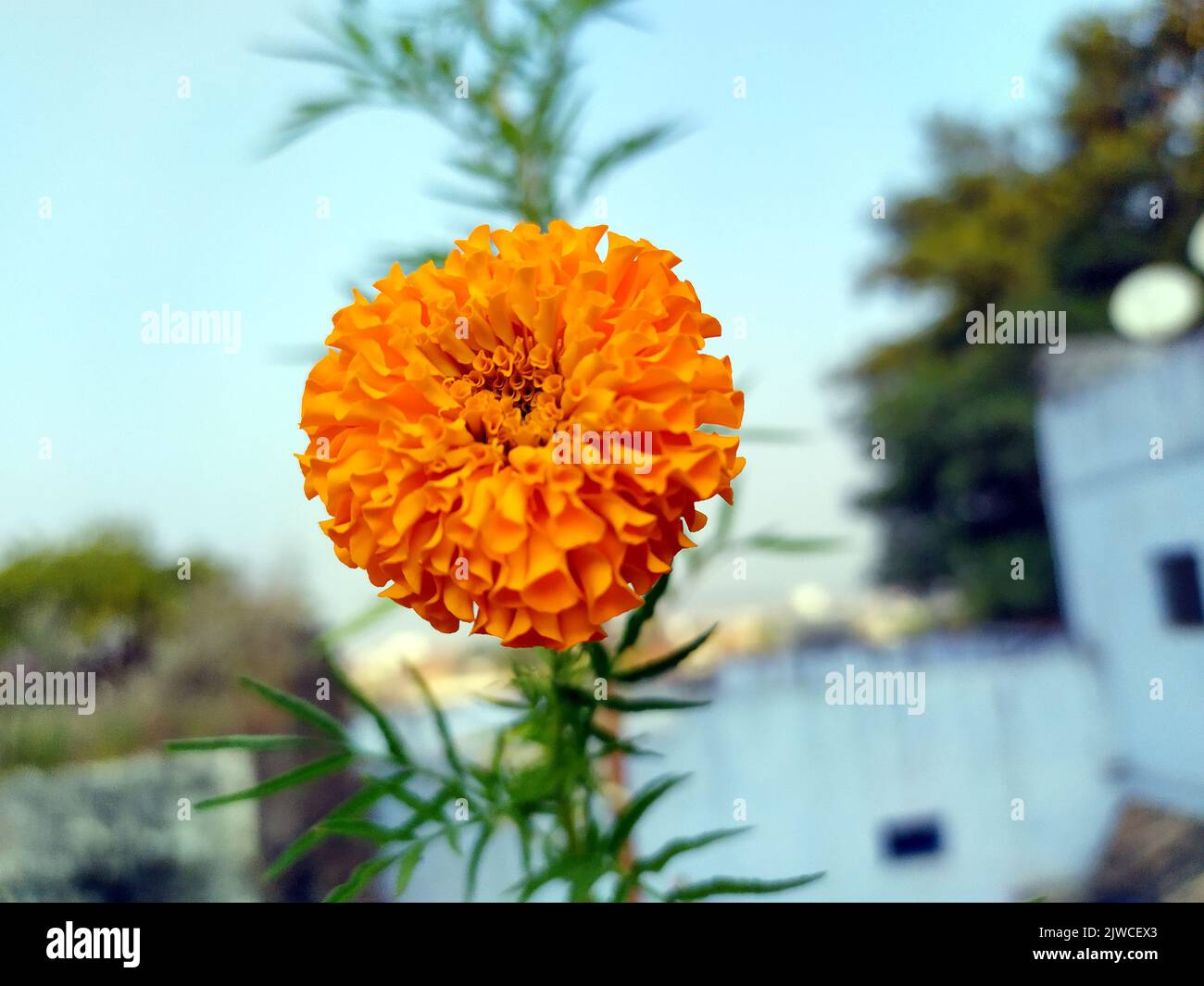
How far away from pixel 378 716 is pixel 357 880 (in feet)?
0.21

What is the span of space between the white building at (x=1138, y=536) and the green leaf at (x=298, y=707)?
2645mm

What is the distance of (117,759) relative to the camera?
176 centimetres

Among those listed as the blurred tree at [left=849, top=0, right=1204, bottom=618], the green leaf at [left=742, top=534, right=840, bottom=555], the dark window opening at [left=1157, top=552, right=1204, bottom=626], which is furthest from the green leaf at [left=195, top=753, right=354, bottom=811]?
the blurred tree at [left=849, top=0, right=1204, bottom=618]

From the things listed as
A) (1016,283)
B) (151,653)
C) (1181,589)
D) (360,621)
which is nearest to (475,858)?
(360,621)

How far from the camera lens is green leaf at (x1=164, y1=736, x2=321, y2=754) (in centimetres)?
31

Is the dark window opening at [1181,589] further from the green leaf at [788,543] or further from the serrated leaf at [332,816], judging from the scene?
the serrated leaf at [332,816]

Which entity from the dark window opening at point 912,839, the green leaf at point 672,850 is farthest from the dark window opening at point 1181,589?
the green leaf at point 672,850

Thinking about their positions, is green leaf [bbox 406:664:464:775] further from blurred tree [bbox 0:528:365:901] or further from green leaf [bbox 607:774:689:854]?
blurred tree [bbox 0:528:365:901]

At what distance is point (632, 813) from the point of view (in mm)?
349

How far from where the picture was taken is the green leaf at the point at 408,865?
325 millimetres

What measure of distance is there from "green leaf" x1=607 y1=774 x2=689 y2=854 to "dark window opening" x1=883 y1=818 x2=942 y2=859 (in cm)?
269
